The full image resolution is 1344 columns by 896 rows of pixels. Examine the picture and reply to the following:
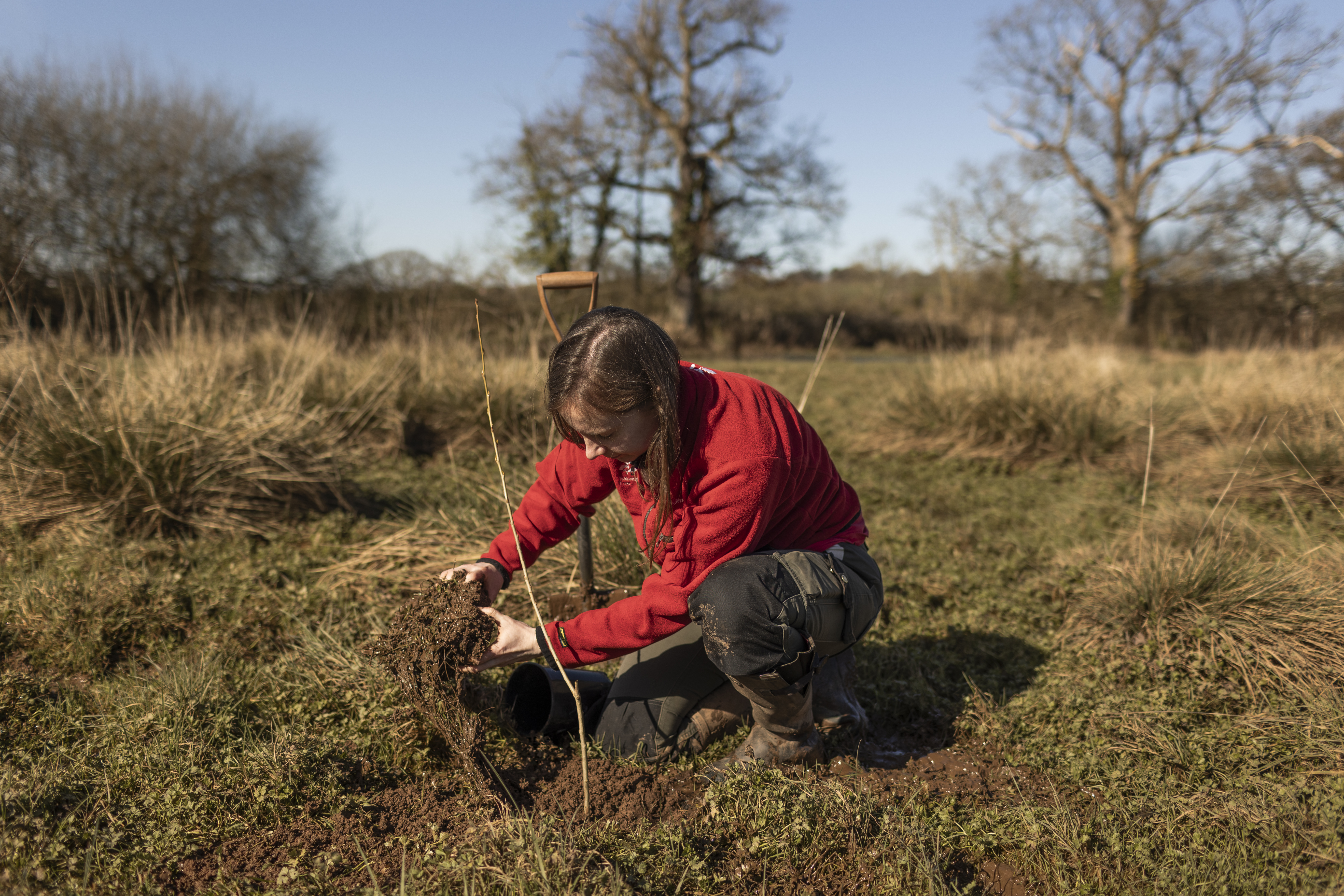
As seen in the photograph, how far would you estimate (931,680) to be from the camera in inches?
108

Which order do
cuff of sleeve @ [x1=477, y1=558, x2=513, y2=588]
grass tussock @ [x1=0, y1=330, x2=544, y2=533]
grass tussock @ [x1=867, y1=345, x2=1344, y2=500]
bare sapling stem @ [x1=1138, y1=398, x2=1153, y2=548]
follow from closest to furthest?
cuff of sleeve @ [x1=477, y1=558, x2=513, y2=588] → bare sapling stem @ [x1=1138, y1=398, x2=1153, y2=548] → grass tussock @ [x1=0, y1=330, x2=544, y2=533] → grass tussock @ [x1=867, y1=345, x2=1344, y2=500]

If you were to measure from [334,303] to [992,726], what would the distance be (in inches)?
417

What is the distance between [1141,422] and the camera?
5.05 metres

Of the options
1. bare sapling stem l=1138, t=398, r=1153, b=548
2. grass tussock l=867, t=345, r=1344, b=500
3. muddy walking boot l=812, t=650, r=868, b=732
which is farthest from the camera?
grass tussock l=867, t=345, r=1344, b=500

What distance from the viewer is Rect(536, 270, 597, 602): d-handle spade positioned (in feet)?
7.41

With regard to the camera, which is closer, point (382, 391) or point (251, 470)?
point (251, 470)

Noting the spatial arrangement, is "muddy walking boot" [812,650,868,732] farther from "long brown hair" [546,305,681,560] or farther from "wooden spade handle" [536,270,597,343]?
"wooden spade handle" [536,270,597,343]

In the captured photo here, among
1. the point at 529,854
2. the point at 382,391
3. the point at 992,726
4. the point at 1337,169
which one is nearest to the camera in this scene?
the point at 529,854

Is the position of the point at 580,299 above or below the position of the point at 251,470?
above

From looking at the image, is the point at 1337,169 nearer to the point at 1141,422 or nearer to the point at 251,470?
the point at 1141,422

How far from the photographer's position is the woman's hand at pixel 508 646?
200 centimetres

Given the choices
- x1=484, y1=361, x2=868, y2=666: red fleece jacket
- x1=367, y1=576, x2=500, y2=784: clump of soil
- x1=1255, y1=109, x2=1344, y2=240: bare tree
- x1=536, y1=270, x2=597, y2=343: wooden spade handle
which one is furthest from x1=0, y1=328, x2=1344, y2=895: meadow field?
x1=1255, y1=109, x2=1344, y2=240: bare tree

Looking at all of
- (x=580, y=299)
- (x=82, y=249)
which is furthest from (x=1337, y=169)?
(x=82, y=249)

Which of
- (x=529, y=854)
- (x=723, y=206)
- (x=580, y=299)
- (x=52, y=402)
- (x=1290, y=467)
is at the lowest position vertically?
(x=529, y=854)
